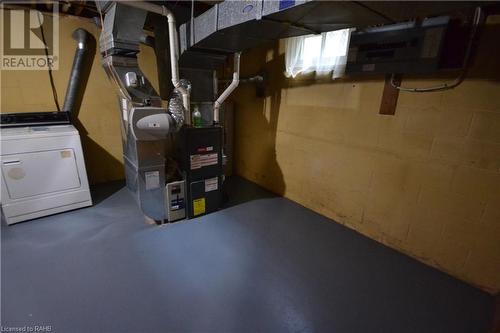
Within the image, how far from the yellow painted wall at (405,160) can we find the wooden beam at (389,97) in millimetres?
38

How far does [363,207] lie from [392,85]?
42.7 inches

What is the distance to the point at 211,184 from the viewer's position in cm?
241

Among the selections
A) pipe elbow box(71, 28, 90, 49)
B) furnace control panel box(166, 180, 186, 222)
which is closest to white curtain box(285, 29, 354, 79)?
furnace control panel box(166, 180, 186, 222)

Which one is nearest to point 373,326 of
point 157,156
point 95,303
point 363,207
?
point 363,207

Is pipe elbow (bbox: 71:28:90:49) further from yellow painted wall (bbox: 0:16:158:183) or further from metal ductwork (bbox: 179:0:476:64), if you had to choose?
metal ductwork (bbox: 179:0:476:64)

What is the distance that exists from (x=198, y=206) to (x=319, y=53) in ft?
6.25

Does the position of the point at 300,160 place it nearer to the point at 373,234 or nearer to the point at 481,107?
the point at 373,234

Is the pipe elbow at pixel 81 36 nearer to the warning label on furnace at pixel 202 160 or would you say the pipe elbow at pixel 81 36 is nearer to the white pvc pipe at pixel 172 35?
the white pvc pipe at pixel 172 35

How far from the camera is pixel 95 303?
1.42m

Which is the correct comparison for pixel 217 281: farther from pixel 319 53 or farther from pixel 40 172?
pixel 319 53

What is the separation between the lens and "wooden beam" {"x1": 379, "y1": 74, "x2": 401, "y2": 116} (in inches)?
72.3

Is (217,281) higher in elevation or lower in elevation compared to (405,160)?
lower

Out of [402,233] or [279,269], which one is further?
[402,233]

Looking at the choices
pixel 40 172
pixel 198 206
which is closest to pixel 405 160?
pixel 198 206
